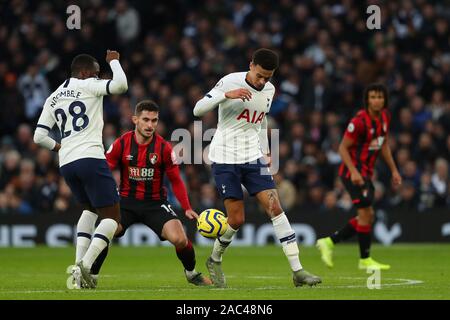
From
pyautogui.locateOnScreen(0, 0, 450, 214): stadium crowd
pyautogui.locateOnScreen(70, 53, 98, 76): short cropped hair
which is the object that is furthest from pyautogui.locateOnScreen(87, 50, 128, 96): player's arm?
pyautogui.locateOnScreen(0, 0, 450, 214): stadium crowd

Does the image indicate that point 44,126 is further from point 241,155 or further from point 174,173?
point 241,155

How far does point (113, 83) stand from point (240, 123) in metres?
1.50

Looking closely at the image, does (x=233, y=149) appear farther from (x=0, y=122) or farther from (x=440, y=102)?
(x=0, y=122)

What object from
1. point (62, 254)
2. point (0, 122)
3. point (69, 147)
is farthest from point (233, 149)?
point (0, 122)

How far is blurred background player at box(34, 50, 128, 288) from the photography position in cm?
1107

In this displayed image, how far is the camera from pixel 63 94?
11.2 metres

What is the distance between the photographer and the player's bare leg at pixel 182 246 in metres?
11.6

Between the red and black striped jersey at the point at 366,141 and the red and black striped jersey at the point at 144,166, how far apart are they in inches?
151

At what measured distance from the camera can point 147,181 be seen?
465 inches

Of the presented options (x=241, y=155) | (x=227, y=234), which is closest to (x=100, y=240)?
(x=227, y=234)

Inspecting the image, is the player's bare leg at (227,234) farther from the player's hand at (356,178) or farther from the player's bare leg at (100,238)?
the player's hand at (356,178)

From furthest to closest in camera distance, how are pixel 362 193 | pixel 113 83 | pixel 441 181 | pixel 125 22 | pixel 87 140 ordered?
pixel 125 22, pixel 441 181, pixel 362 193, pixel 87 140, pixel 113 83
